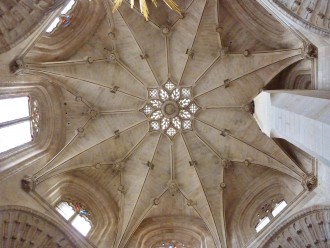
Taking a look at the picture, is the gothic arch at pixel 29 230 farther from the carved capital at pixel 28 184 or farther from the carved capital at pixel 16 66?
the carved capital at pixel 16 66

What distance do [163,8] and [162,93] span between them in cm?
402

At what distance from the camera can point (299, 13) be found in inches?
406

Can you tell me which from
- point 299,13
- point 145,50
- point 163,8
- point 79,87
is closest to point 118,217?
point 79,87

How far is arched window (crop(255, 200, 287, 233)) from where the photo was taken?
638 inches

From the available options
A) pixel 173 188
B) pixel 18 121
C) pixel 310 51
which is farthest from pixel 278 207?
pixel 18 121

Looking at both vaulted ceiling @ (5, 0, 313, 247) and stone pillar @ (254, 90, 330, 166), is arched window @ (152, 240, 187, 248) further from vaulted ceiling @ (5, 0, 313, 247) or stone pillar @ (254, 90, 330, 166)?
stone pillar @ (254, 90, 330, 166)

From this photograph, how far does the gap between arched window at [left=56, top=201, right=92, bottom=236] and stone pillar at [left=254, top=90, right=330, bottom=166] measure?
811 cm

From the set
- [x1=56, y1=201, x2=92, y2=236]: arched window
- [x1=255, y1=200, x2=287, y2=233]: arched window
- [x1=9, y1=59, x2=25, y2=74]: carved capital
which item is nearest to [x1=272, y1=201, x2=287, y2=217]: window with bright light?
[x1=255, y1=200, x2=287, y2=233]: arched window

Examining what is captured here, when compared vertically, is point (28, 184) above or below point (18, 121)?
below

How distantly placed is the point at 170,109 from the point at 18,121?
7.52 m

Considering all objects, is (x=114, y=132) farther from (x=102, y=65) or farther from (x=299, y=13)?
(x=299, y=13)

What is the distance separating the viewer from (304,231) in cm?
1333

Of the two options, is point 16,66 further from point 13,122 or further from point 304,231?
point 304,231

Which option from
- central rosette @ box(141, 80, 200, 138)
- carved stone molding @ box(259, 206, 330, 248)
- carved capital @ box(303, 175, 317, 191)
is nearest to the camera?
carved stone molding @ box(259, 206, 330, 248)
